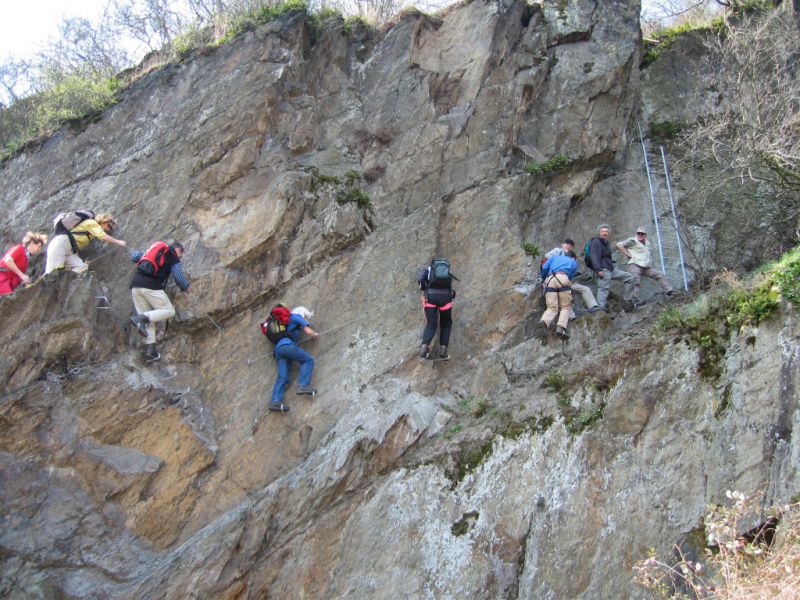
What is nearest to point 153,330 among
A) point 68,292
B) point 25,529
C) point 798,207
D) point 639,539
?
point 68,292

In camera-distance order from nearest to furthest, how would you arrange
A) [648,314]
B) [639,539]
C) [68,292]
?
1. [639,539]
2. [68,292]
3. [648,314]

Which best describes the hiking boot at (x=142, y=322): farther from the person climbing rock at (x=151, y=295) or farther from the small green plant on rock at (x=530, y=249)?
the small green plant on rock at (x=530, y=249)

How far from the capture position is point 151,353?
39.9 ft

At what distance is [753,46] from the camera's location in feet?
48.5

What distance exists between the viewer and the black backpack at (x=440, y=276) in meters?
11.9

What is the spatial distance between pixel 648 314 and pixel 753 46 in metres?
6.20

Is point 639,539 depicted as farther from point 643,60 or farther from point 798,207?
point 643,60

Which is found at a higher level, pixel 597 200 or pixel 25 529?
pixel 25 529

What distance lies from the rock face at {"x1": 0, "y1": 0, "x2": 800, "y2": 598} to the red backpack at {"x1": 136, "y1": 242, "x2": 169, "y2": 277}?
35.0 inches

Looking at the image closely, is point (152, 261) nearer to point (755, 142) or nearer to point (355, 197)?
point (355, 197)

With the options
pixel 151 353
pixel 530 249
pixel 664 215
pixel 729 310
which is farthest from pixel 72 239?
pixel 664 215

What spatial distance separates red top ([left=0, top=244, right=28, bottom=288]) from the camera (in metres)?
12.2

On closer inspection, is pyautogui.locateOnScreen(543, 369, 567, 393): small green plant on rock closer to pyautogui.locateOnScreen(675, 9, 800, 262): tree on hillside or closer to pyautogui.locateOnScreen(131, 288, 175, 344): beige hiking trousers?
pyautogui.locateOnScreen(675, 9, 800, 262): tree on hillside

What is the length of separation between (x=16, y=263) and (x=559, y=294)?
29.3 feet
